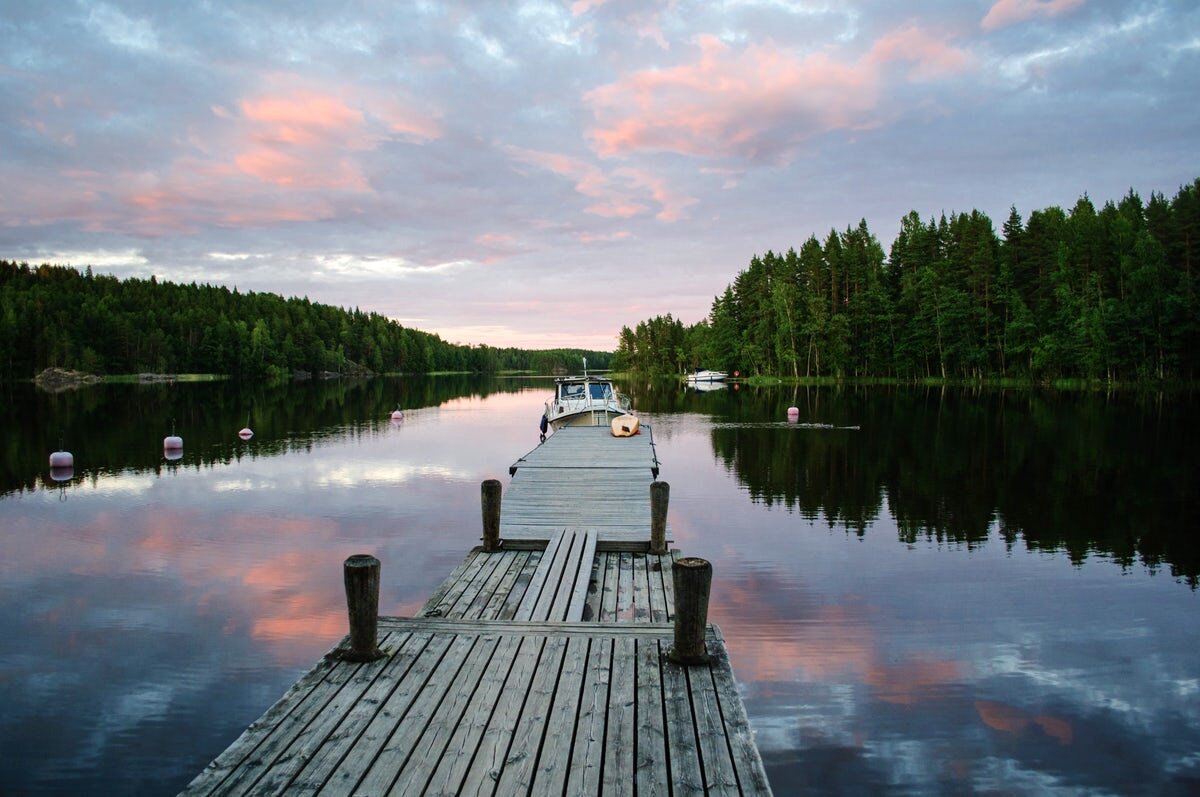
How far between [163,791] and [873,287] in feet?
299

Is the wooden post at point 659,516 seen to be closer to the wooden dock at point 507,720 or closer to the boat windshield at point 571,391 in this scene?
the wooden dock at point 507,720

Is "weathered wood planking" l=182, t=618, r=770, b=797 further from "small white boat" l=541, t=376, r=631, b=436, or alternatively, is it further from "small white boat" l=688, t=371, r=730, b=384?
"small white boat" l=688, t=371, r=730, b=384

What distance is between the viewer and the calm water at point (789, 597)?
7.29m

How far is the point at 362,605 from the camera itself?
262 inches

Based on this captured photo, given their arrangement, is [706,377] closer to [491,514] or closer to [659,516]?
[659,516]

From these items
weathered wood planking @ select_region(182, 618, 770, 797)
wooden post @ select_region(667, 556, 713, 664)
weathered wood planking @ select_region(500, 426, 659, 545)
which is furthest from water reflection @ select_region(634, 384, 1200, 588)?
weathered wood planking @ select_region(182, 618, 770, 797)

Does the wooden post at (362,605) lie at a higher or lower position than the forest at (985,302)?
lower

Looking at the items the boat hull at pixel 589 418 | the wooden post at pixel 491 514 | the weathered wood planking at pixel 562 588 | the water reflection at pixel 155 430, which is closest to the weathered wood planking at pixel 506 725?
the weathered wood planking at pixel 562 588

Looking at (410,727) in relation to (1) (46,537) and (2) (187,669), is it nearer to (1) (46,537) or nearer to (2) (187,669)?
(2) (187,669)

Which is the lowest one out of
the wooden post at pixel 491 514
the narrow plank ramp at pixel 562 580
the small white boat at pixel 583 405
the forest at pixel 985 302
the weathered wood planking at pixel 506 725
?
the narrow plank ramp at pixel 562 580

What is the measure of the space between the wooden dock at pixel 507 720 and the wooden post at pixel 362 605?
15cm

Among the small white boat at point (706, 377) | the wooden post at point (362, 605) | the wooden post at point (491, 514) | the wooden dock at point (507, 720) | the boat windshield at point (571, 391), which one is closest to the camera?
the wooden dock at point (507, 720)

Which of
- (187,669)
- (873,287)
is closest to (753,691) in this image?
(187,669)

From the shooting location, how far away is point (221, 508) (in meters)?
19.6
